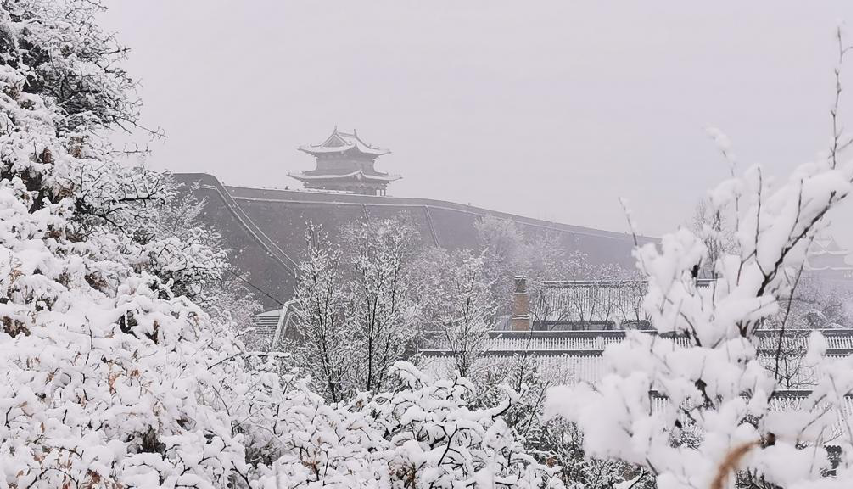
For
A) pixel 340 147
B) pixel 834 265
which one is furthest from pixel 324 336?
pixel 834 265

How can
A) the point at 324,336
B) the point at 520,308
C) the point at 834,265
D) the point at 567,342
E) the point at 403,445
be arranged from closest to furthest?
the point at 403,445, the point at 324,336, the point at 567,342, the point at 520,308, the point at 834,265

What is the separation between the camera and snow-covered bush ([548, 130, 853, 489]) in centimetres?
176

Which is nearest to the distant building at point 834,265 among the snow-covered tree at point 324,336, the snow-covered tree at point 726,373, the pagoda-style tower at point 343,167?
the pagoda-style tower at point 343,167

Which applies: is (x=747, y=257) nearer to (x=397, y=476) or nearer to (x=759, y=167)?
(x=759, y=167)

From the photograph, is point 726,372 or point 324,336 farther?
point 324,336

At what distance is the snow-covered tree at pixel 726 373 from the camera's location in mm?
1759

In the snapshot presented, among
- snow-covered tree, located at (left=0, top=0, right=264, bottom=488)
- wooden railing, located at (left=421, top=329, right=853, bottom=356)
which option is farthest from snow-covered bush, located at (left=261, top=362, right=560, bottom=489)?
wooden railing, located at (left=421, top=329, right=853, bottom=356)

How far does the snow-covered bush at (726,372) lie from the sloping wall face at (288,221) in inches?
947

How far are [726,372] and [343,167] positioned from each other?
49.6 meters

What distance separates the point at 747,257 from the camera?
2076 mm

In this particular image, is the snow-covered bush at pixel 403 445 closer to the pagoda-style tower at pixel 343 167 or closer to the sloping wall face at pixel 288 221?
the sloping wall face at pixel 288 221

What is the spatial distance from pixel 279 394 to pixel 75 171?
4047 millimetres

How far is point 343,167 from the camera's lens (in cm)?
5066

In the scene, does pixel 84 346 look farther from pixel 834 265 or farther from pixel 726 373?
pixel 834 265
